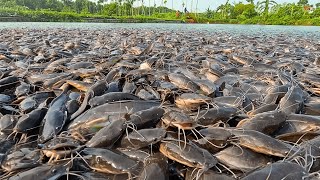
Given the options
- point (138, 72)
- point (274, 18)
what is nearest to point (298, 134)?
point (138, 72)

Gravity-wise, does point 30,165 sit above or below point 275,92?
below

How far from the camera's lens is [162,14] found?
3105 inches

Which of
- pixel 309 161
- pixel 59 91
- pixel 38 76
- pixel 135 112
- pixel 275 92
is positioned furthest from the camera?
pixel 38 76

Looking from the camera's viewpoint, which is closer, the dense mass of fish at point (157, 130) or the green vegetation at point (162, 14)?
the dense mass of fish at point (157, 130)

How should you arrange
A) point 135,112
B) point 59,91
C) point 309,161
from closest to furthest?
point 309,161
point 135,112
point 59,91

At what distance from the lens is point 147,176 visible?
2.33 m

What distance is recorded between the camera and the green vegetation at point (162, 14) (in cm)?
5059

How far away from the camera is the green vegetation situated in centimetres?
5059

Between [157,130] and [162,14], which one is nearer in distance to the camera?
[157,130]

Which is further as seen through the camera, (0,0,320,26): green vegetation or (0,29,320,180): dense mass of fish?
(0,0,320,26): green vegetation

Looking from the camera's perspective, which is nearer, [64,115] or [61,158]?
[61,158]

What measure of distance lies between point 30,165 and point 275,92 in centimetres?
307

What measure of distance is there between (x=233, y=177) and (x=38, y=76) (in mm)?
3896

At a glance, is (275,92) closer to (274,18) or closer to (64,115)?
(64,115)
